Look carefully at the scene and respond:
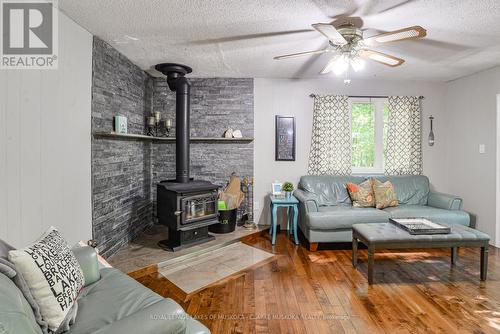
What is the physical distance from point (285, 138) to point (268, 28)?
208 cm

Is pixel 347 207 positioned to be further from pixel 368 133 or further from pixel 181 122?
pixel 181 122

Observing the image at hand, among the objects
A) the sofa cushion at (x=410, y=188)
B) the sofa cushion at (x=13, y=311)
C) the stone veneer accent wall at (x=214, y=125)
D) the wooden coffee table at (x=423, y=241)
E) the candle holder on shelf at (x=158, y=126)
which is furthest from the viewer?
the stone veneer accent wall at (x=214, y=125)

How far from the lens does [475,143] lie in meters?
3.97

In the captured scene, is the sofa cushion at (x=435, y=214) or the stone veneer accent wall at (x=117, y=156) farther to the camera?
the sofa cushion at (x=435, y=214)

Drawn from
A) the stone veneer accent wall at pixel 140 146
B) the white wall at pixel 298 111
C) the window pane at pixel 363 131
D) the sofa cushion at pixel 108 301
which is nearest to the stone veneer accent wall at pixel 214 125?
the stone veneer accent wall at pixel 140 146

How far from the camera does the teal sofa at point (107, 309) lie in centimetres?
99

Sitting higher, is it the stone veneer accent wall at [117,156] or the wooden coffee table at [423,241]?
the stone veneer accent wall at [117,156]

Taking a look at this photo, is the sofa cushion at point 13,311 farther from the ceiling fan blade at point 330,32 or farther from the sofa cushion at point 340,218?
the sofa cushion at point 340,218

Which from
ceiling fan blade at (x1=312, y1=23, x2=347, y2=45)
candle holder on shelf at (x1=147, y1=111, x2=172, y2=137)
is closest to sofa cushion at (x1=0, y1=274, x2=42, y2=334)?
ceiling fan blade at (x1=312, y1=23, x2=347, y2=45)

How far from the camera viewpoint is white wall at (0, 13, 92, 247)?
1.79 meters

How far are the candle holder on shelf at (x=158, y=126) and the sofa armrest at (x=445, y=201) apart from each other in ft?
13.2

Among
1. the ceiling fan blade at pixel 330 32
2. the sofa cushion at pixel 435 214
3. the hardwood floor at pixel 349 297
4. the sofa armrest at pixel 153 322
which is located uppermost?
the ceiling fan blade at pixel 330 32

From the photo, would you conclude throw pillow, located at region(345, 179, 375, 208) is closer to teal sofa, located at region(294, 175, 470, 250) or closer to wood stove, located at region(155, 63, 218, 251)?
teal sofa, located at region(294, 175, 470, 250)

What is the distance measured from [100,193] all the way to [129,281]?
1.41 m
